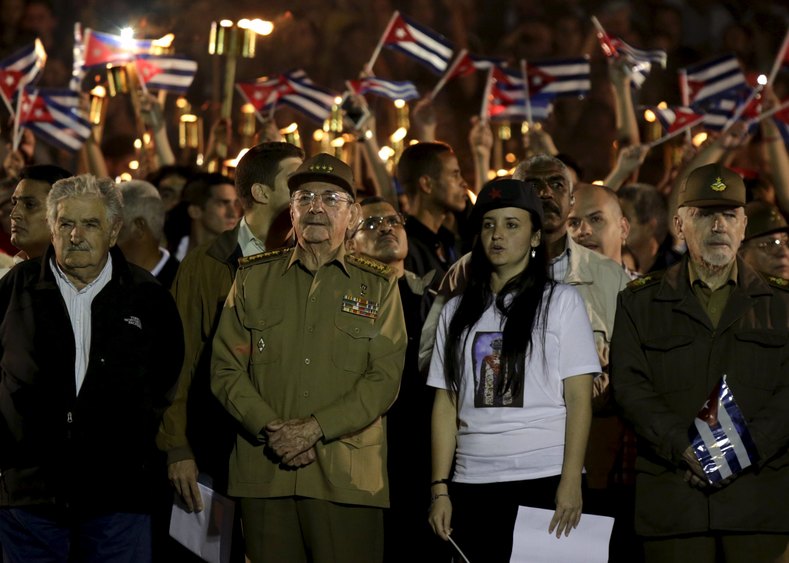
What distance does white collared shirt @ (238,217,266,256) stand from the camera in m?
6.91

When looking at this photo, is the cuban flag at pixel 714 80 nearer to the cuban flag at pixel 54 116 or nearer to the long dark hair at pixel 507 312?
the cuban flag at pixel 54 116

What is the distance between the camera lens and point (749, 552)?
5559mm

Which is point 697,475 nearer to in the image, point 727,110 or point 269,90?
point 727,110

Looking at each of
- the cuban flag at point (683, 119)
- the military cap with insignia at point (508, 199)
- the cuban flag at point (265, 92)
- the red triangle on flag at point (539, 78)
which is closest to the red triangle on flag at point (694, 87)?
the cuban flag at point (683, 119)

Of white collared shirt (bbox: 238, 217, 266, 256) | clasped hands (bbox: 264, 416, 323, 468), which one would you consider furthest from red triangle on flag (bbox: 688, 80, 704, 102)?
clasped hands (bbox: 264, 416, 323, 468)

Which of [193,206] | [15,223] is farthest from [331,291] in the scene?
[193,206]

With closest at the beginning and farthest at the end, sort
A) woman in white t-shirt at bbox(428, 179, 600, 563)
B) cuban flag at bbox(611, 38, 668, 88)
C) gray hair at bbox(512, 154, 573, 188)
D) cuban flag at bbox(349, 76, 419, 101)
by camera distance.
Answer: woman in white t-shirt at bbox(428, 179, 600, 563) → gray hair at bbox(512, 154, 573, 188) → cuban flag at bbox(611, 38, 668, 88) → cuban flag at bbox(349, 76, 419, 101)

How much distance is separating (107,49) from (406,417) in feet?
22.4

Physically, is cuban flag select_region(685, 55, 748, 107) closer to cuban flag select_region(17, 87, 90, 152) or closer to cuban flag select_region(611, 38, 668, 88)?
cuban flag select_region(611, 38, 668, 88)

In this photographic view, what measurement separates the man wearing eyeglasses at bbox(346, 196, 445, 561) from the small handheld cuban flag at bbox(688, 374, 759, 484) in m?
1.71

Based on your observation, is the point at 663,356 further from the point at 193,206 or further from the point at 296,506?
the point at 193,206

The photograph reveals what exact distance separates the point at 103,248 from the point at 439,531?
6.48 ft

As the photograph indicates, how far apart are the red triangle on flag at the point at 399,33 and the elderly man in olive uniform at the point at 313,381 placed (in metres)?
6.66

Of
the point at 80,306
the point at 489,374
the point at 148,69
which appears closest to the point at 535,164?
the point at 489,374
